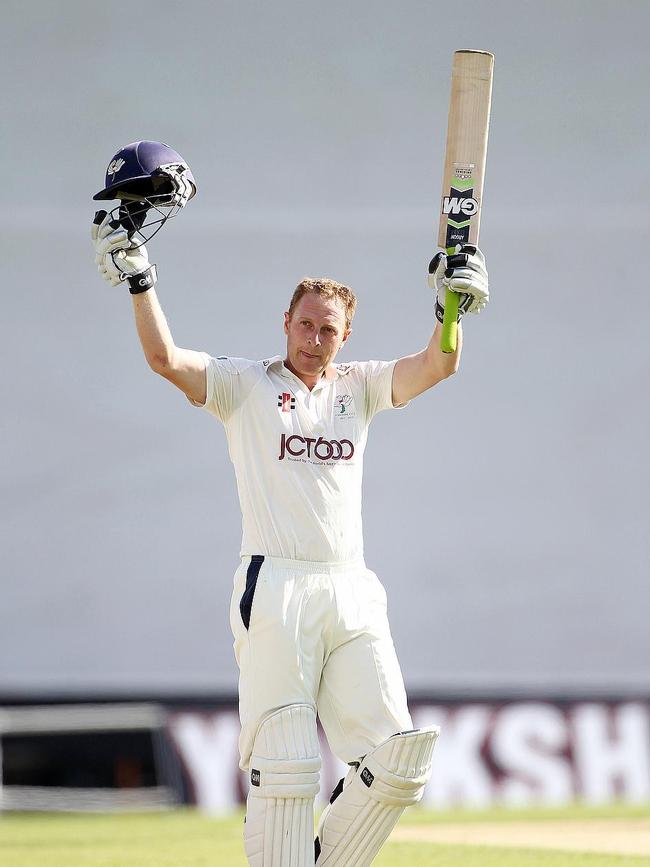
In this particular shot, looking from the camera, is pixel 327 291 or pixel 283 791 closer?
pixel 283 791

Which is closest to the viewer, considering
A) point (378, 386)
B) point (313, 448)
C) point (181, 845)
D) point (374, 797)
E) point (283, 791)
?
point (283, 791)

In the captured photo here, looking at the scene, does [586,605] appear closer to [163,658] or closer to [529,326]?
[529,326]

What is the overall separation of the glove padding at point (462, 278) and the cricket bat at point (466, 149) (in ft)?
0.16

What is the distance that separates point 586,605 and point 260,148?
3018mm

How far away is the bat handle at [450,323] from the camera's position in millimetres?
3277

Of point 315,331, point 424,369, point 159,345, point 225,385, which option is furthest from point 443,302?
Result: point 159,345

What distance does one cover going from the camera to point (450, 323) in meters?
3.29

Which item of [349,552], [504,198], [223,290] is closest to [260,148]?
[223,290]

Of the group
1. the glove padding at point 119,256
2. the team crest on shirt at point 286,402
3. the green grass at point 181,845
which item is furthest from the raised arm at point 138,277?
the green grass at point 181,845

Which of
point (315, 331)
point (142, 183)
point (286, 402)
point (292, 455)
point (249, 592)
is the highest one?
point (142, 183)

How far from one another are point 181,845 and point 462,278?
3107mm

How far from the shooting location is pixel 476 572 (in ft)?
26.0

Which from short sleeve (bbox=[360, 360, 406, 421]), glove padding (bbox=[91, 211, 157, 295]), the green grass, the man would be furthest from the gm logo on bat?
the green grass

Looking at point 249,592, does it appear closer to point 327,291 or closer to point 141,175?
point 327,291
